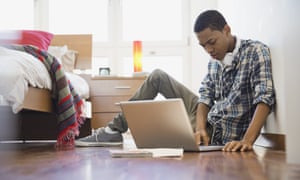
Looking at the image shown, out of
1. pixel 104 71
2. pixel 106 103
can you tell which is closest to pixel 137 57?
pixel 104 71

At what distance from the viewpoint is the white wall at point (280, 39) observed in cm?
119

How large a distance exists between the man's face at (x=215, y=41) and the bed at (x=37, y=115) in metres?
0.84

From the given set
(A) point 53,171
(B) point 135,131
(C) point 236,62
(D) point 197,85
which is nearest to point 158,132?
(B) point 135,131

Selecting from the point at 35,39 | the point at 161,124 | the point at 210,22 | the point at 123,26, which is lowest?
the point at 161,124

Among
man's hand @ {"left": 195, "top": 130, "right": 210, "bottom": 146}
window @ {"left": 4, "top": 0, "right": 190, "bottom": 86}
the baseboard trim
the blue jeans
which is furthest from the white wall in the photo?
window @ {"left": 4, "top": 0, "right": 190, "bottom": 86}

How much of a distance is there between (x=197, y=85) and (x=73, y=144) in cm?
183

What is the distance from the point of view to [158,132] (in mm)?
1756

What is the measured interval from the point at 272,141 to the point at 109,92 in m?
1.94

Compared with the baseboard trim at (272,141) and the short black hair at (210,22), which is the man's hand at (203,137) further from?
the short black hair at (210,22)

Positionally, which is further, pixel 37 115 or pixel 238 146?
pixel 37 115

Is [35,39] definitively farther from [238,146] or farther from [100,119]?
[238,146]

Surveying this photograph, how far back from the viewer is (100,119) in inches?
141

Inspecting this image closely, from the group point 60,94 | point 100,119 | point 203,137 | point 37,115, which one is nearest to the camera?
point 203,137

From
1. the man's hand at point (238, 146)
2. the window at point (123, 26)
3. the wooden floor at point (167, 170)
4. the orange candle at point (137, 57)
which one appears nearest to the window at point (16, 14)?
the window at point (123, 26)
